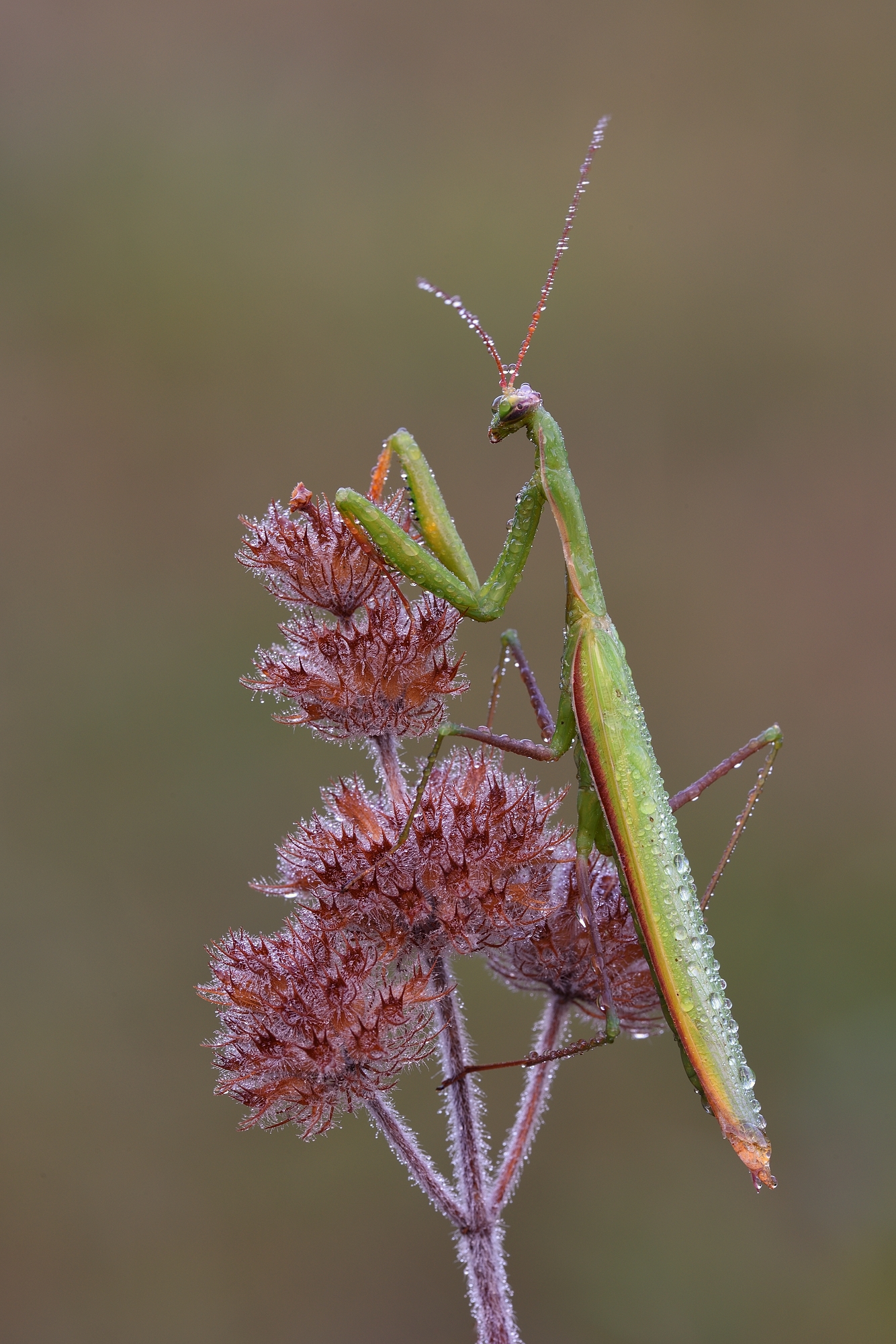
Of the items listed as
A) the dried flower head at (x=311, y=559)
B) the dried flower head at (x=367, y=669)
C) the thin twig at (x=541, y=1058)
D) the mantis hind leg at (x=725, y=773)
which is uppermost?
the dried flower head at (x=311, y=559)

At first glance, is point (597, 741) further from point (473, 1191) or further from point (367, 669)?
point (473, 1191)

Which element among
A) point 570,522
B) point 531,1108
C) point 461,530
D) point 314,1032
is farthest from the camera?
point 461,530

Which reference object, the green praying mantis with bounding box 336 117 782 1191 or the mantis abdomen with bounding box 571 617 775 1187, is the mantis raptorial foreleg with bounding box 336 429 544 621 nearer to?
the green praying mantis with bounding box 336 117 782 1191

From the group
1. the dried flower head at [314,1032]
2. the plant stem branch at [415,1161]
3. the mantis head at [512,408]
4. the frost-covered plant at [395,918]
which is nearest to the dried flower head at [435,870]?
the frost-covered plant at [395,918]

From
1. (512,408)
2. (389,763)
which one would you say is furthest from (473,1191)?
(512,408)

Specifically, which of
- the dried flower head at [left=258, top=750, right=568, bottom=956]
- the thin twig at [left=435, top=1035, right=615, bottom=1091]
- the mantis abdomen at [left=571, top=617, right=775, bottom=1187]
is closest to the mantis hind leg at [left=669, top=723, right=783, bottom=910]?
the mantis abdomen at [left=571, top=617, right=775, bottom=1187]

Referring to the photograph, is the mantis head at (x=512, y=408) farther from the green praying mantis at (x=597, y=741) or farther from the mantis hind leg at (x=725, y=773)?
the mantis hind leg at (x=725, y=773)
